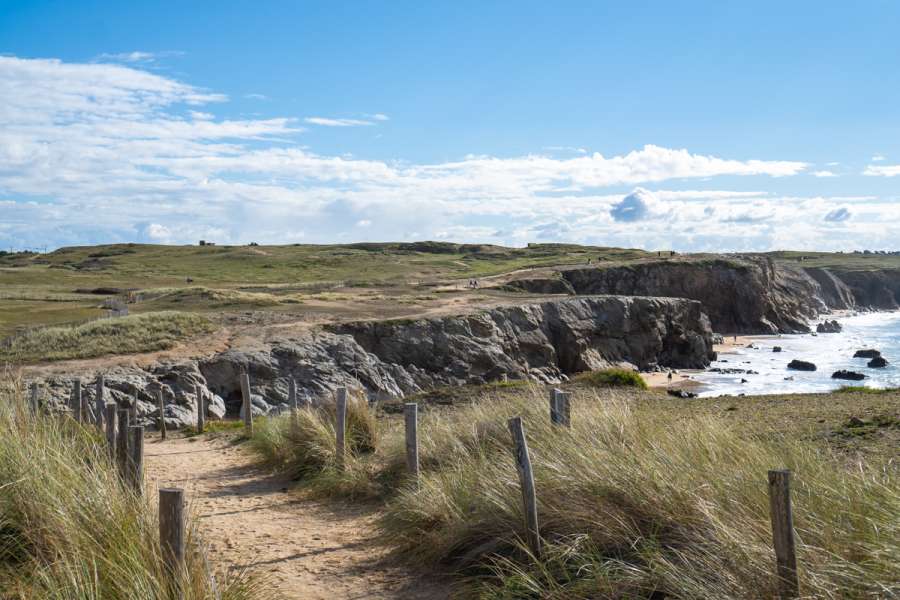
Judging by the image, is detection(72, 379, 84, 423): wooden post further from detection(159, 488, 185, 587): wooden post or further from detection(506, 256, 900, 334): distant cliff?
detection(506, 256, 900, 334): distant cliff

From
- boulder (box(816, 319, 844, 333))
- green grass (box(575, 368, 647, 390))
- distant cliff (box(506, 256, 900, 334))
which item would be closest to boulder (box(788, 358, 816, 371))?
distant cliff (box(506, 256, 900, 334))

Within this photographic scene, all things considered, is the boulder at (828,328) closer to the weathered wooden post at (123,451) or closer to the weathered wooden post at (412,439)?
the weathered wooden post at (412,439)

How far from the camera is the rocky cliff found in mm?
27266

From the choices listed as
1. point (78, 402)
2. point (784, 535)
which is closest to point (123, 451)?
point (784, 535)

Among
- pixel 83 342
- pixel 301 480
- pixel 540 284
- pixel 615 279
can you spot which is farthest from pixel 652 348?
pixel 301 480

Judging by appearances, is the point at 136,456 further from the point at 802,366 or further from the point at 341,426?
the point at 802,366

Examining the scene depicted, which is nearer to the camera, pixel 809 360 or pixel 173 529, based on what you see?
pixel 173 529

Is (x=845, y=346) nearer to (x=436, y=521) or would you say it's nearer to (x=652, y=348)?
(x=652, y=348)

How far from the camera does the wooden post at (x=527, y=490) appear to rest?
6734mm

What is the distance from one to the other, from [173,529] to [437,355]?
33193 millimetres

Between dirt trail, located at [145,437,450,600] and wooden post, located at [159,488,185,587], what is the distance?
1.23 metres

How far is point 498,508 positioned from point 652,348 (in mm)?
47236

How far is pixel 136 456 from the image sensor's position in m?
6.78

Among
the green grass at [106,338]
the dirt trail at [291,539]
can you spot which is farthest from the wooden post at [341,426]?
the green grass at [106,338]
